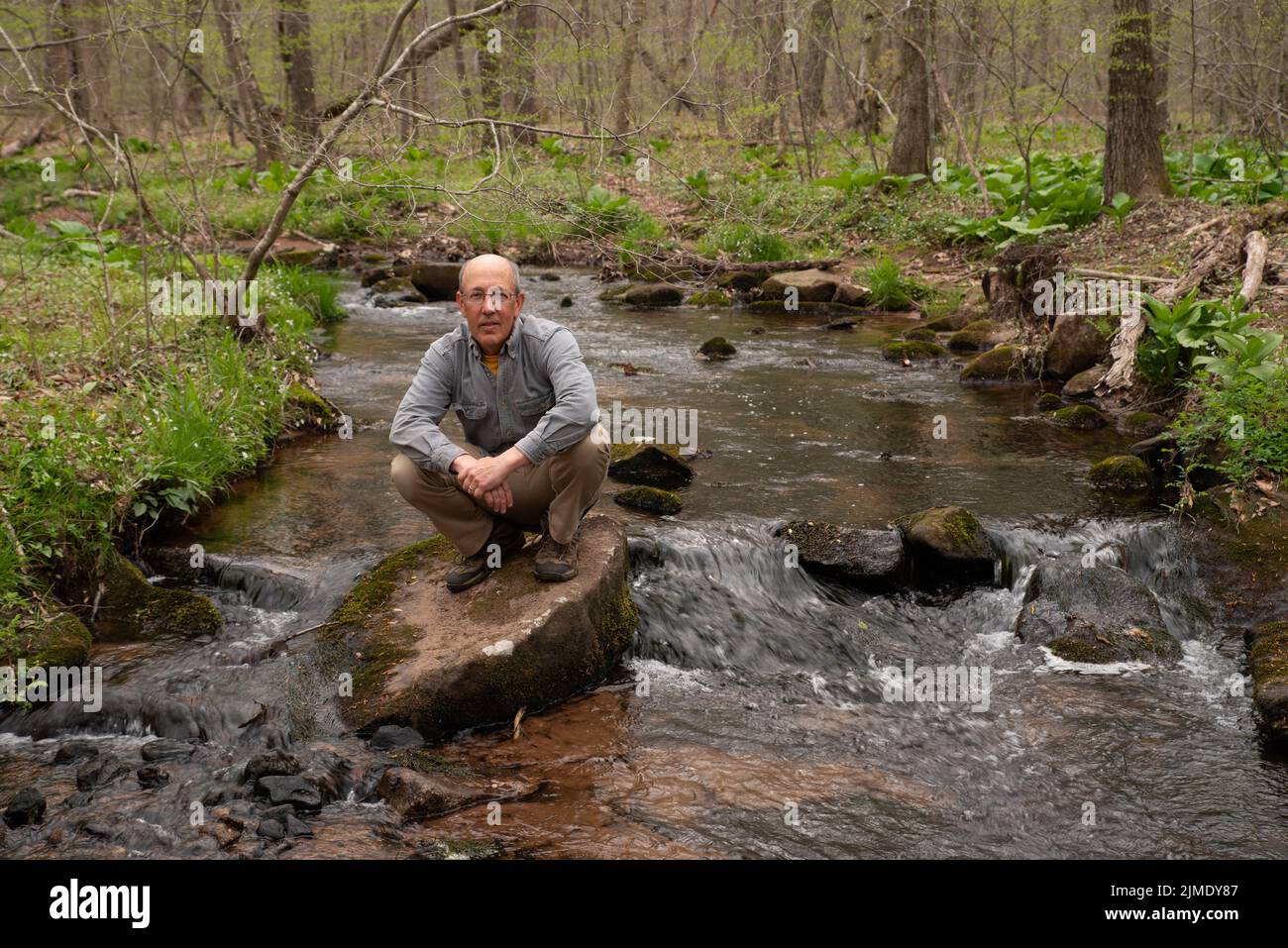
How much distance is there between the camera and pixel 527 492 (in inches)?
201

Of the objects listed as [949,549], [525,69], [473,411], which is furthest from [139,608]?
[525,69]

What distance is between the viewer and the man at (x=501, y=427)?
15.4 ft

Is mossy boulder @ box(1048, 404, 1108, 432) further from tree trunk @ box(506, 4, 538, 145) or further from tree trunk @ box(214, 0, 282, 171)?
tree trunk @ box(214, 0, 282, 171)

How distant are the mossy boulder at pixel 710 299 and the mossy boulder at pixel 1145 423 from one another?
22.6 ft

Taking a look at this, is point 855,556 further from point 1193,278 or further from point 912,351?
point 912,351

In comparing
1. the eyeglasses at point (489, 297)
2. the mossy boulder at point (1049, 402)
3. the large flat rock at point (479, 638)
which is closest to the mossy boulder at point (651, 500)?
the large flat rock at point (479, 638)

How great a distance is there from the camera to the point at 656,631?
581 cm

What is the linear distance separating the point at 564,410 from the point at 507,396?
1.22ft

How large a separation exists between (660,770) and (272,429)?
500 cm

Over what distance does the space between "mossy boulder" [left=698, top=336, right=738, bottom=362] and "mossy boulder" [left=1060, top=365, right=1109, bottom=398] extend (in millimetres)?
3484

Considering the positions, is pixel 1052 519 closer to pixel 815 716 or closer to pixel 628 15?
pixel 815 716

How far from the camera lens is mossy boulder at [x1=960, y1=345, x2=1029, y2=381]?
10.6 metres

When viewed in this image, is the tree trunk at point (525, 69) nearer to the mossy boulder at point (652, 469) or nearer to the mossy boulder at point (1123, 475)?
the mossy boulder at point (652, 469)

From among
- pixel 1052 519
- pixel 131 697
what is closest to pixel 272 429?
pixel 131 697
